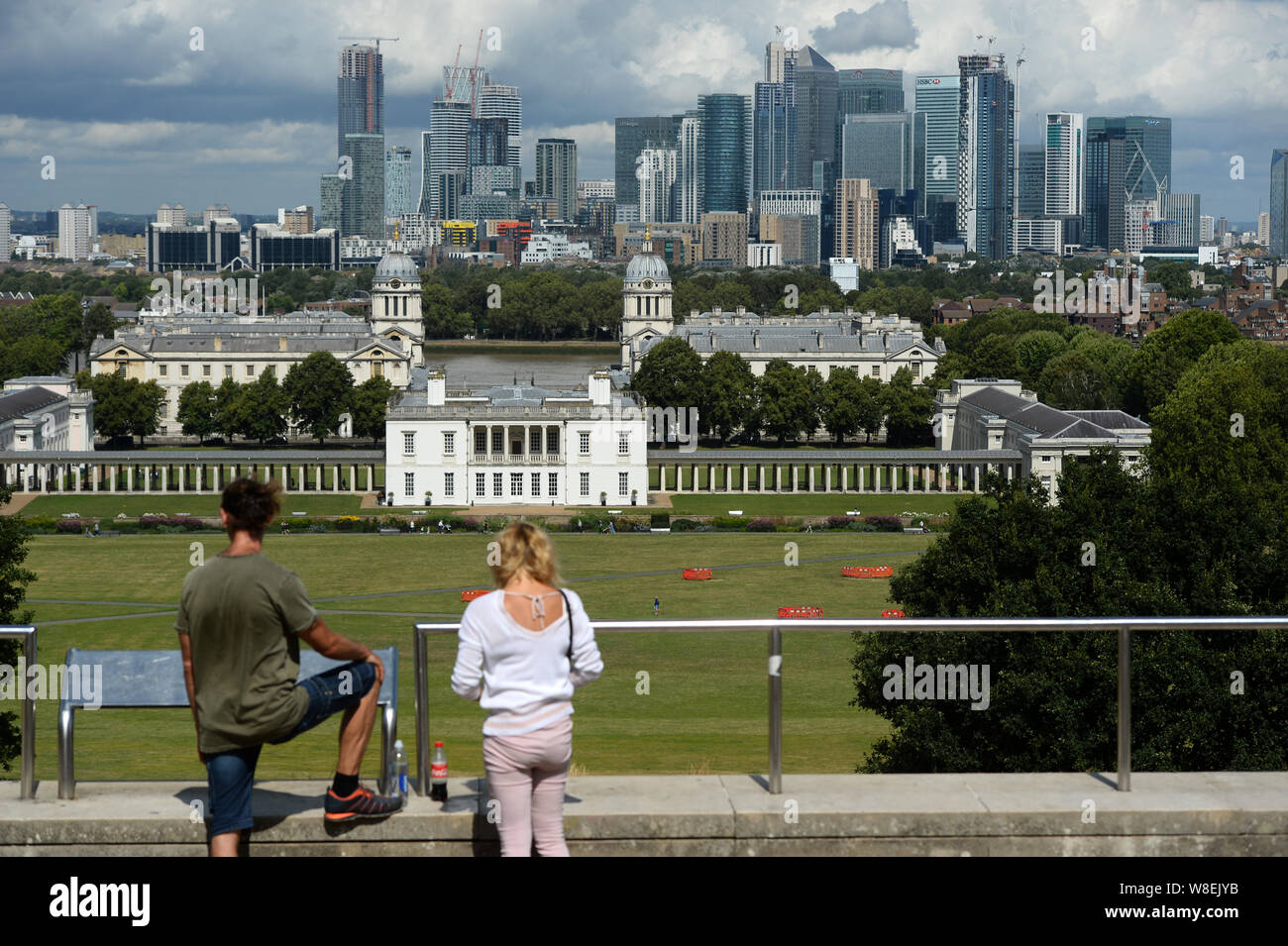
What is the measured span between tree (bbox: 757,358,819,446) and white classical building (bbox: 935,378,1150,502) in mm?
7838

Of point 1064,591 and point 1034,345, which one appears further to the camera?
point 1034,345

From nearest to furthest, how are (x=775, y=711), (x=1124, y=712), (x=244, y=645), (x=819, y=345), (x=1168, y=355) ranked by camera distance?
(x=244, y=645), (x=1124, y=712), (x=775, y=711), (x=1168, y=355), (x=819, y=345)

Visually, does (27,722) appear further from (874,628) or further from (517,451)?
(517,451)

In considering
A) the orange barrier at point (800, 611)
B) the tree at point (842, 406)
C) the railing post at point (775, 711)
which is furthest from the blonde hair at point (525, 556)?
the tree at point (842, 406)

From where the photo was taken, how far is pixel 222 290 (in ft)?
A: 620

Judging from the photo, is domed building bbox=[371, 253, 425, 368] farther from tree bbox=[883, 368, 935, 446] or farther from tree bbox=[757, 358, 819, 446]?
tree bbox=[883, 368, 935, 446]

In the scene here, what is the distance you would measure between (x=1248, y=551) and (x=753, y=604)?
64.3 feet

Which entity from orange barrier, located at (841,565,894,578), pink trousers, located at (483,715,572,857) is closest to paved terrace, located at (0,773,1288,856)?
pink trousers, located at (483,715,572,857)

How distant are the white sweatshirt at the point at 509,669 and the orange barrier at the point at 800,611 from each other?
37053 mm

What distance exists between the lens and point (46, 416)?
90.2 m

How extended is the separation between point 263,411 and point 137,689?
89372 mm

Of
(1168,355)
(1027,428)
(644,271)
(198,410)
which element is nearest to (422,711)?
(1027,428)

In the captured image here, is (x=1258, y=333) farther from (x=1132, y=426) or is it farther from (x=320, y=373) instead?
(x=320, y=373)

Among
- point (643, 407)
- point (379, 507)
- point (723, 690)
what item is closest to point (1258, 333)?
point (643, 407)
